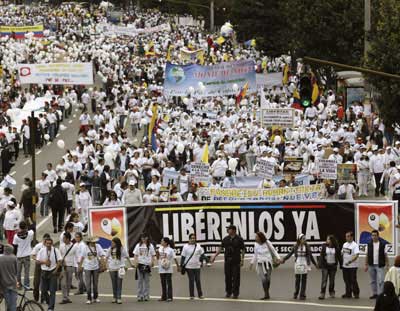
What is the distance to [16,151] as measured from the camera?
4731 cm

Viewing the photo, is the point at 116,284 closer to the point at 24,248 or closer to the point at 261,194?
the point at 24,248

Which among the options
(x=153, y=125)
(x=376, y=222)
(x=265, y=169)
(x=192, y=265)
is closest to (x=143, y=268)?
(x=192, y=265)

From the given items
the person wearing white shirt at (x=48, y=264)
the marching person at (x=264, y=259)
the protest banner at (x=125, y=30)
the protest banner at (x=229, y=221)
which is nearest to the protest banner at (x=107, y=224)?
the protest banner at (x=229, y=221)

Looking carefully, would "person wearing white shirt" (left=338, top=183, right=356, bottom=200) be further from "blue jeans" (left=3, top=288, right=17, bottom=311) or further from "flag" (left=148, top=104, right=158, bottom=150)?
"blue jeans" (left=3, top=288, right=17, bottom=311)

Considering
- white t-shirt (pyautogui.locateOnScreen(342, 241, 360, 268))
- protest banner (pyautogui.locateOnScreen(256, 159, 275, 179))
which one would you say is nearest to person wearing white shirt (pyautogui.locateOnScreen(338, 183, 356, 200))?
protest banner (pyautogui.locateOnScreen(256, 159, 275, 179))

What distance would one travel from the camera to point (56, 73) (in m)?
57.5

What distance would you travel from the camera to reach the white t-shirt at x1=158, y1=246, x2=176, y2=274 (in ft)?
87.1

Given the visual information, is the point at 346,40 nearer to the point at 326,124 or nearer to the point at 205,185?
the point at 326,124

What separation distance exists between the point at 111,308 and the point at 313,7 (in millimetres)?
37595

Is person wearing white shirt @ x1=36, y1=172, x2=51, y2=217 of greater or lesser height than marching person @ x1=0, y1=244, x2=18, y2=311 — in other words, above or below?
above

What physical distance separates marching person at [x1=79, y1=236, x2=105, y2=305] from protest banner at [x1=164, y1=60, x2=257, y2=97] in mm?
22751

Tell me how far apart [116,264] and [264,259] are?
8.08ft

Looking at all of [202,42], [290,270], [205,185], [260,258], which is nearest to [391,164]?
[205,185]

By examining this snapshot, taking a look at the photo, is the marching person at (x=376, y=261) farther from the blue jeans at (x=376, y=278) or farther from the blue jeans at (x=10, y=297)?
the blue jeans at (x=10, y=297)
